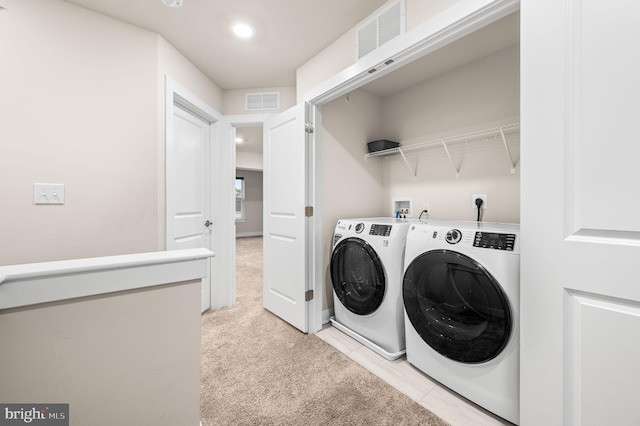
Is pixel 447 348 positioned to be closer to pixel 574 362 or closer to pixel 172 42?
pixel 574 362

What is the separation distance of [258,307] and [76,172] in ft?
6.38

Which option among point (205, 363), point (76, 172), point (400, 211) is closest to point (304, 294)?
point (205, 363)

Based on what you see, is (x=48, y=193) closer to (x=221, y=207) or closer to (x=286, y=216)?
(x=221, y=207)

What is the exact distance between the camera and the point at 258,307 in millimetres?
2730

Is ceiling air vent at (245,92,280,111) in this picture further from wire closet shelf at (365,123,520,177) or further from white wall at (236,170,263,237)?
white wall at (236,170,263,237)

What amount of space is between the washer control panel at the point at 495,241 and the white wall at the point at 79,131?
221 centimetres

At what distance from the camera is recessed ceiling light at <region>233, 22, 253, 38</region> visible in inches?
72.4

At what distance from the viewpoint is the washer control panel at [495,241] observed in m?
1.21

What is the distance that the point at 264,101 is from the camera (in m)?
2.77

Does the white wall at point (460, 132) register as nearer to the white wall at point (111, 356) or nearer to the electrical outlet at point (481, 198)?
the electrical outlet at point (481, 198)

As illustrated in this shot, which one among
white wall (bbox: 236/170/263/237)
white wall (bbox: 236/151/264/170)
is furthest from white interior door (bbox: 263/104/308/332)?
white wall (bbox: 236/170/263/237)

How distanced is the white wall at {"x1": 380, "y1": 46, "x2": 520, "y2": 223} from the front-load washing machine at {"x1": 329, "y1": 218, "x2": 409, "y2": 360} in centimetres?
70

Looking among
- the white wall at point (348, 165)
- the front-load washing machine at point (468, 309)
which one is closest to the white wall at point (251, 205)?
the white wall at point (348, 165)

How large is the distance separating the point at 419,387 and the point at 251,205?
7.83 m
